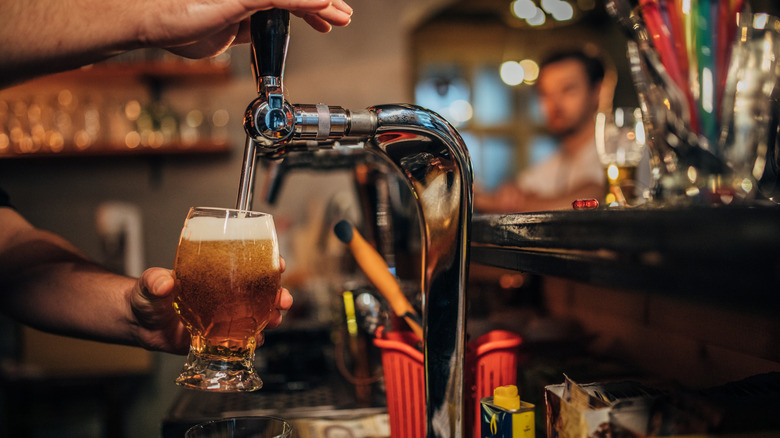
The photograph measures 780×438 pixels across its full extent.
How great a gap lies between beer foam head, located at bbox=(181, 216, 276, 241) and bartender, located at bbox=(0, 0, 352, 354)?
0.27 feet

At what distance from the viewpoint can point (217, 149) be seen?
362 centimetres

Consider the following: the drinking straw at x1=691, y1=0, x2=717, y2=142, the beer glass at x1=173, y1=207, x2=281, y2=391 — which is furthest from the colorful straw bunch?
the beer glass at x1=173, y1=207, x2=281, y2=391

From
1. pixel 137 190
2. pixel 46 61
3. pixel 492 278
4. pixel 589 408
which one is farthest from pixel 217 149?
pixel 589 408

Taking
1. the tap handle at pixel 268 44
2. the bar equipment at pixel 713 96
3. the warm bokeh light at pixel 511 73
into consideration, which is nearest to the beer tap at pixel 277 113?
the tap handle at pixel 268 44

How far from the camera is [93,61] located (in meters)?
0.65

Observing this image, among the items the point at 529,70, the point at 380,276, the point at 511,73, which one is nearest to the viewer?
the point at 380,276

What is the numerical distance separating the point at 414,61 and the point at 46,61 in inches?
174

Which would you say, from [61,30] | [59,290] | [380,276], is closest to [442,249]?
[380,276]

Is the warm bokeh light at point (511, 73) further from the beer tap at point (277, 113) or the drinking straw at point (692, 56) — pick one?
the beer tap at point (277, 113)

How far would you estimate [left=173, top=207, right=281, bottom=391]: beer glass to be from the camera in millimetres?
569

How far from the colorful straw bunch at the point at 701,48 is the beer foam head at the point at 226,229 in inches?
19.1

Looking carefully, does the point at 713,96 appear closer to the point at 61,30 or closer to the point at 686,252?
the point at 686,252

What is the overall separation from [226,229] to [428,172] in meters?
0.21

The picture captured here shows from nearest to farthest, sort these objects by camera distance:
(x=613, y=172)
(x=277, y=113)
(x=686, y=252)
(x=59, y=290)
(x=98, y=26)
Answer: (x=686, y=252)
(x=277, y=113)
(x=98, y=26)
(x=59, y=290)
(x=613, y=172)
